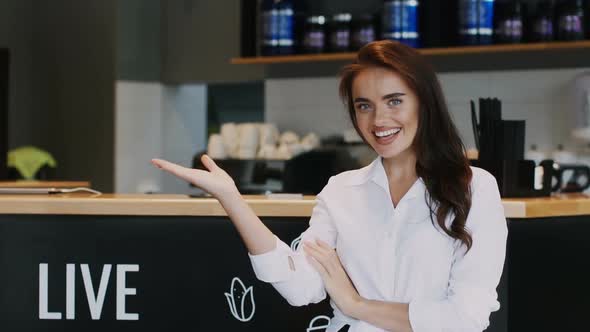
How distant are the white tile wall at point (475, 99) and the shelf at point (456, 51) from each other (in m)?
0.17

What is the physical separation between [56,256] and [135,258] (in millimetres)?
225

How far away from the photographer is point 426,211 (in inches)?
75.8

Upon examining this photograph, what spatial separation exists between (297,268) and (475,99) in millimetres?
3189

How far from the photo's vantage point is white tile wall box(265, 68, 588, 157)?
15.7 feet

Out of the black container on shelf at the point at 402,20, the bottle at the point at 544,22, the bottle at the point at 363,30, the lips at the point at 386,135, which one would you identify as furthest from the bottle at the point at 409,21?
the lips at the point at 386,135

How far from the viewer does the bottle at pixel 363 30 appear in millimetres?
4859

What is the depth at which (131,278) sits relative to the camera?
2648mm

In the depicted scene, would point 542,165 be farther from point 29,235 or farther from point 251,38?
point 251,38

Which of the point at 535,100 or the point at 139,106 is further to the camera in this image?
the point at 139,106

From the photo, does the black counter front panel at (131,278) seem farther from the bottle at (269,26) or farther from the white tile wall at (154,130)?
the white tile wall at (154,130)

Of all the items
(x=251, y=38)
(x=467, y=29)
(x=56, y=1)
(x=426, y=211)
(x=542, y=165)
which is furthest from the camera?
(x=56, y=1)

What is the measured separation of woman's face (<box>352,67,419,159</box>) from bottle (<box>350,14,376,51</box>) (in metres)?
2.99

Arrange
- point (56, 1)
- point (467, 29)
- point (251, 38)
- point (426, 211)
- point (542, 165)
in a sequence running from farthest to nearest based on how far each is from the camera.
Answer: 1. point (56, 1)
2. point (251, 38)
3. point (467, 29)
4. point (542, 165)
5. point (426, 211)

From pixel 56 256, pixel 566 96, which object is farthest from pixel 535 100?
pixel 56 256
